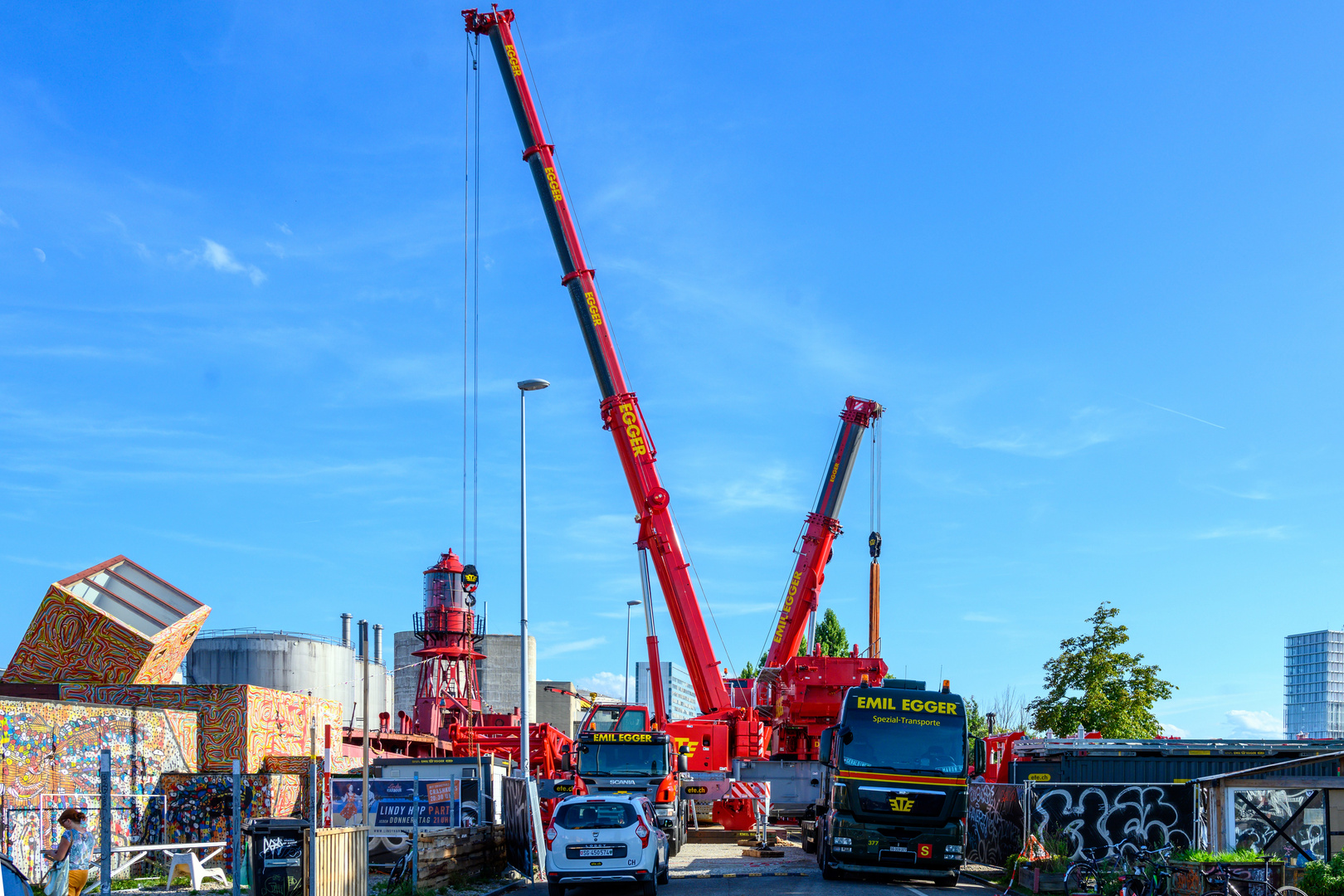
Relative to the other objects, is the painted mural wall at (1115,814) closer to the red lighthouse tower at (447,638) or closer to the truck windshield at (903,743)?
the truck windshield at (903,743)

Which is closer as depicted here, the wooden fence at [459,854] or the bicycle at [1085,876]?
the bicycle at [1085,876]

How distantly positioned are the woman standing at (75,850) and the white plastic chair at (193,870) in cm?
315

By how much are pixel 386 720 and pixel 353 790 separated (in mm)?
18889

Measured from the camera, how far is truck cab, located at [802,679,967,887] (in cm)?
2044

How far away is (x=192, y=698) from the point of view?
2783 cm

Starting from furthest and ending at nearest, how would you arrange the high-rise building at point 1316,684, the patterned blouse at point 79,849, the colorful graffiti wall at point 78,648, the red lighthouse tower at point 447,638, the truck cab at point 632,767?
the high-rise building at point 1316,684 → the red lighthouse tower at point 447,638 → the colorful graffiti wall at point 78,648 → the truck cab at point 632,767 → the patterned blouse at point 79,849

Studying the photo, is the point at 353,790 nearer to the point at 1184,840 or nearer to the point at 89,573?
the point at 89,573

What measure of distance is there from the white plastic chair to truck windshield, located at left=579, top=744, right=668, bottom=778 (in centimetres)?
781

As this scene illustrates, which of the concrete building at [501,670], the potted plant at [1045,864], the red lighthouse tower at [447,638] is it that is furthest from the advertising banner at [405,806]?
the concrete building at [501,670]

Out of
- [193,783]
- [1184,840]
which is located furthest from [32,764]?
[1184,840]

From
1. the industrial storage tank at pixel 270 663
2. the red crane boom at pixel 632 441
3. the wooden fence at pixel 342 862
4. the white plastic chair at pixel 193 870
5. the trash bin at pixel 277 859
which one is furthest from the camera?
the industrial storage tank at pixel 270 663

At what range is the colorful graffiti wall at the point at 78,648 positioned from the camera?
93.0 ft

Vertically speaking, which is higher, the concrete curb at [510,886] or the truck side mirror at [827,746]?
the truck side mirror at [827,746]

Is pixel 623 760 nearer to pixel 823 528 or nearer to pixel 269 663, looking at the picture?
pixel 823 528
